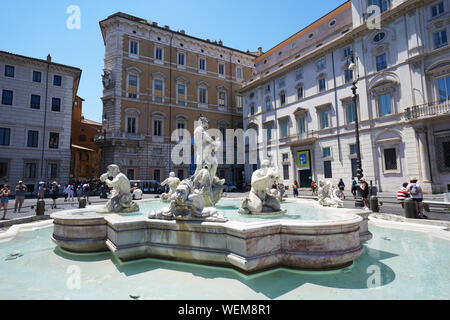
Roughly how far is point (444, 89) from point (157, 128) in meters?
28.1

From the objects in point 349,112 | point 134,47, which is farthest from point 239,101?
point 349,112

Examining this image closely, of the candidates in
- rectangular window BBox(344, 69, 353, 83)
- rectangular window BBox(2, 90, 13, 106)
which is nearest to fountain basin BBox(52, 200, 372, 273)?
rectangular window BBox(344, 69, 353, 83)

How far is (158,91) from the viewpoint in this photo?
1232 inches

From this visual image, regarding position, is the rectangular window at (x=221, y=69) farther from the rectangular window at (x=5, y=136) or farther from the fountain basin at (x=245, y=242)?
the fountain basin at (x=245, y=242)

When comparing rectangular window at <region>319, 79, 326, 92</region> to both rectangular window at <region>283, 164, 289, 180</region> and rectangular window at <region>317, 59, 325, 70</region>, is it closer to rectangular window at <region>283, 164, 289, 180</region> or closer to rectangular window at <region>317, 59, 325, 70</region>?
rectangular window at <region>317, 59, 325, 70</region>

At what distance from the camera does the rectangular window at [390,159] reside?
19078mm

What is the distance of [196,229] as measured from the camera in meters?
3.72

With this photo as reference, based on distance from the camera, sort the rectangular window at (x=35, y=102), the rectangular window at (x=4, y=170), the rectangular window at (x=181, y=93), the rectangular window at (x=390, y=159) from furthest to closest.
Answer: the rectangular window at (x=181, y=93)
the rectangular window at (x=35, y=102)
the rectangular window at (x=4, y=170)
the rectangular window at (x=390, y=159)

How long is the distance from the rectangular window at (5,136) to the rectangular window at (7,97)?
2749mm

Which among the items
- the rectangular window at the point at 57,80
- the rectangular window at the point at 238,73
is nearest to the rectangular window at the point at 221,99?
the rectangular window at the point at 238,73

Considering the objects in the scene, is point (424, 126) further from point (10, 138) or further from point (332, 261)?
point (10, 138)

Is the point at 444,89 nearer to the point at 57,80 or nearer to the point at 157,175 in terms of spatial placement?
the point at 157,175

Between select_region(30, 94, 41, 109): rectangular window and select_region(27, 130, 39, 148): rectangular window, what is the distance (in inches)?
108
